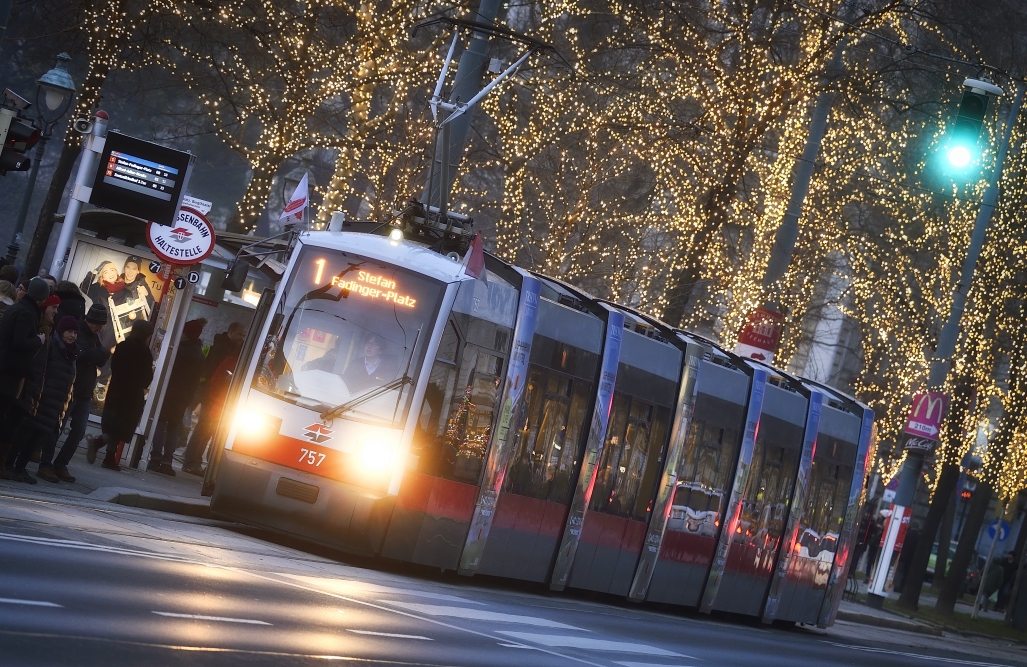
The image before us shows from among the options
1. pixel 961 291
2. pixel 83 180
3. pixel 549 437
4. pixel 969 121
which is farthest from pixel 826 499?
pixel 83 180

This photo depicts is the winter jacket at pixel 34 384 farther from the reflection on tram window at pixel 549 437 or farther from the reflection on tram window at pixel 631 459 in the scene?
the reflection on tram window at pixel 631 459

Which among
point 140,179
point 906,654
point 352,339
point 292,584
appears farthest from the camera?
point 906,654

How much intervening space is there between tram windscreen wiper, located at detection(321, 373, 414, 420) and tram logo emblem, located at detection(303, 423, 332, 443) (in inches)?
4.0

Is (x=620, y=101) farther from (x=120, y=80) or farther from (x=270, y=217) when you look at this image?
(x=270, y=217)

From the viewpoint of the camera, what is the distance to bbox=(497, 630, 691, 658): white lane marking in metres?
12.7

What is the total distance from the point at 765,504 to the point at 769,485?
27cm

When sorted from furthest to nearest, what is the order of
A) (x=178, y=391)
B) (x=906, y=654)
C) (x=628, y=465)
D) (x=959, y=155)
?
(x=906, y=654)
(x=959, y=155)
(x=178, y=391)
(x=628, y=465)

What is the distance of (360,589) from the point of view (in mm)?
13320

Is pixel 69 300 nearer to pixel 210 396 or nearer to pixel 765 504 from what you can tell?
pixel 210 396

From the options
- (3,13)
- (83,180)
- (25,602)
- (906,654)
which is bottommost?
(25,602)

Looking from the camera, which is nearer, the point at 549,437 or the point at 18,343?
the point at 18,343

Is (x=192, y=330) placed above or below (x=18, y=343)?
above

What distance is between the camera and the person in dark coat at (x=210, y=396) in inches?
781

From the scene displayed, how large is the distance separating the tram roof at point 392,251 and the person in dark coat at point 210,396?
12.5ft
